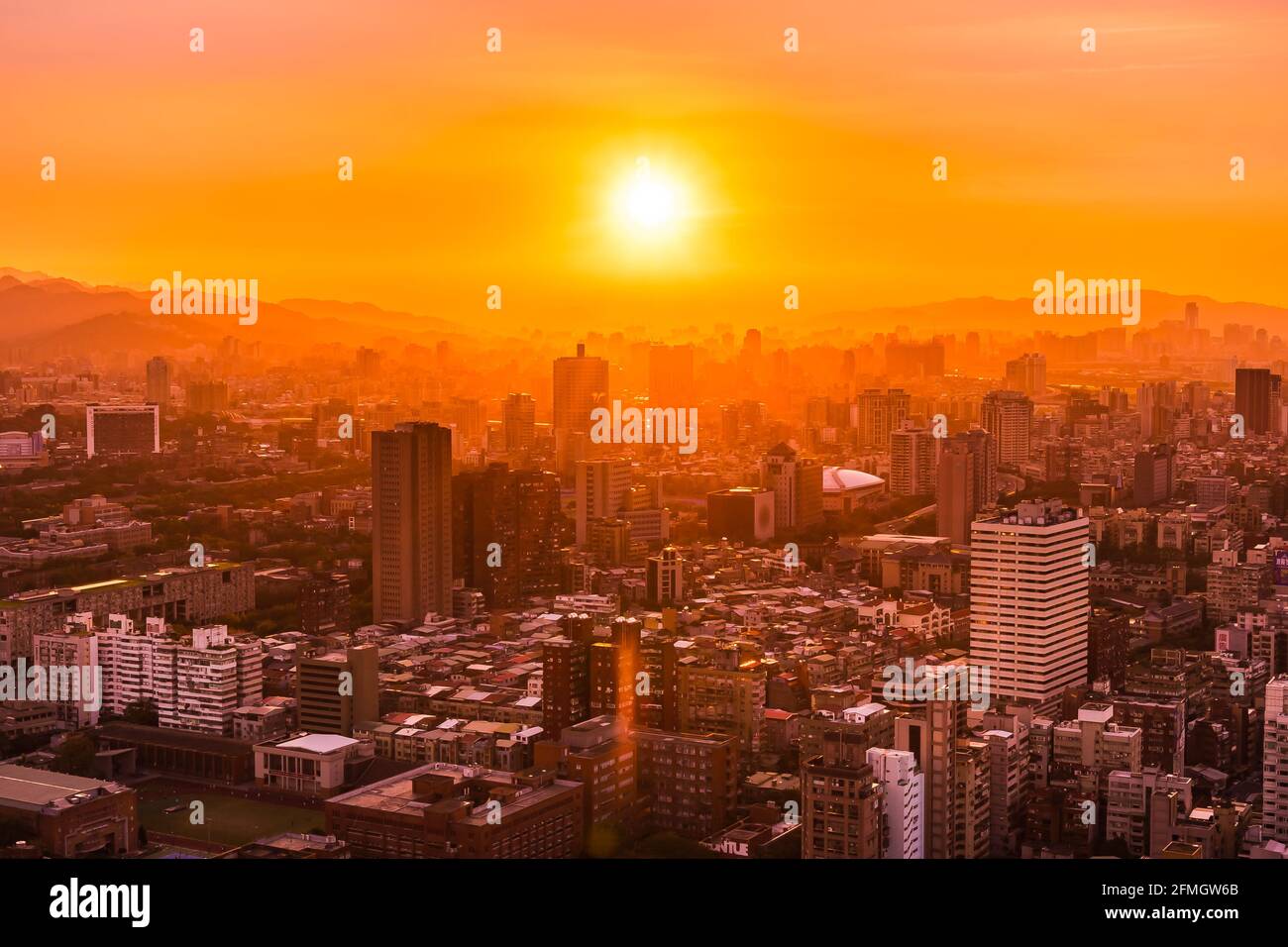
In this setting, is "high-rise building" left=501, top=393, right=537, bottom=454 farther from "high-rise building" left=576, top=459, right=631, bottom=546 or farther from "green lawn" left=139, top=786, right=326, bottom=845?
"green lawn" left=139, top=786, right=326, bottom=845

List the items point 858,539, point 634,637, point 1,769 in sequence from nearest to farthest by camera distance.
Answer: point 1,769 → point 634,637 → point 858,539

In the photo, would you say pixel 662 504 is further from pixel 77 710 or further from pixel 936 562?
pixel 77 710

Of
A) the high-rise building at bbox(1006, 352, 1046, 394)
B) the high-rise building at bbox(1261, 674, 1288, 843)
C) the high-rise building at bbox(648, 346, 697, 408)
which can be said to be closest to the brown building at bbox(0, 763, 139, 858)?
the high-rise building at bbox(1261, 674, 1288, 843)

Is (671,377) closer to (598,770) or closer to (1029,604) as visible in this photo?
(1029,604)

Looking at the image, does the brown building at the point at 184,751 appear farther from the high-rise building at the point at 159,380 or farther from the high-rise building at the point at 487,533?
the high-rise building at the point at 159,380

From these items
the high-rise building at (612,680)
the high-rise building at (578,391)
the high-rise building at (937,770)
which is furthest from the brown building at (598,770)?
the high-rise building at (578,391)

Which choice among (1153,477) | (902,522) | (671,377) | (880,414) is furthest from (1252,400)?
(671,377)
